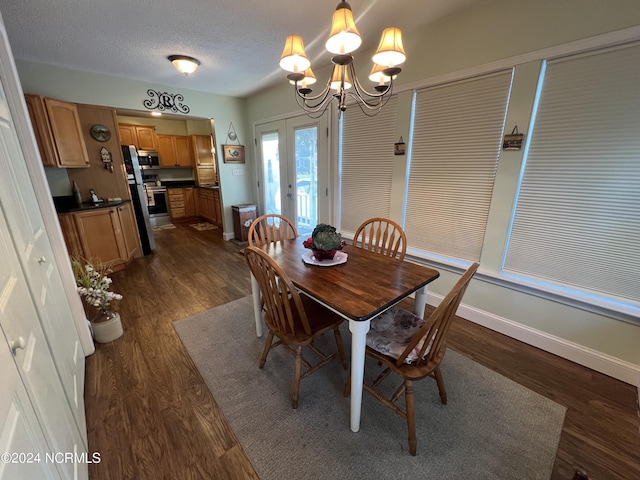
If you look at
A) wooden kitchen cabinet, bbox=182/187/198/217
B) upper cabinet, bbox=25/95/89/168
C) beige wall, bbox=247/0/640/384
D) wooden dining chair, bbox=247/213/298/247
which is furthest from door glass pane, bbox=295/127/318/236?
wooden kitchen cabinet, bbox=182/187/198/217

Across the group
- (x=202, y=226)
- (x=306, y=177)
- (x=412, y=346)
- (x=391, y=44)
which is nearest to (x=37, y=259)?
(x=412, y=346)

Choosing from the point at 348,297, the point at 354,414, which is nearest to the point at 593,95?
the point at 348,297

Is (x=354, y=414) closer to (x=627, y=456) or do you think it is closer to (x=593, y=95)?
(x=627, y=456)

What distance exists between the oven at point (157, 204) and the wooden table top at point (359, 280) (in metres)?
5.23

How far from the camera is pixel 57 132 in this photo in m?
2.96

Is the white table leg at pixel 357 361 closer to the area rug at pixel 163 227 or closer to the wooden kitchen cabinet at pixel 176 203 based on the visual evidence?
the area rug at pixel 163 227

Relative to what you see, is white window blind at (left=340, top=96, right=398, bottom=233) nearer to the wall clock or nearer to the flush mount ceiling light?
the flush mount ceiling light

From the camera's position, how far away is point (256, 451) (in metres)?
1.29

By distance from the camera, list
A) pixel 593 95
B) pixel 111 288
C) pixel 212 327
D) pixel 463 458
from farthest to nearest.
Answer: pixel 111 288 → pixel 212 327 → pixel 593 95 → pixel 463 458

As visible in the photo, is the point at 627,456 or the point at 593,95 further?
the point at 593,95

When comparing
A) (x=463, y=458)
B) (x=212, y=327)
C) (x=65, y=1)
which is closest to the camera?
(x=463, y=458)

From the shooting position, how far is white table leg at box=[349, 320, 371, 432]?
120 centimetres

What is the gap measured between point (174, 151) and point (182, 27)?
180 inches

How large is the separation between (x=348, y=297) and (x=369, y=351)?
32 cm
